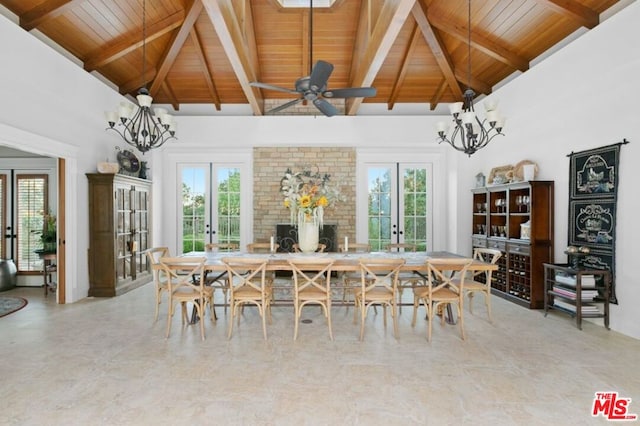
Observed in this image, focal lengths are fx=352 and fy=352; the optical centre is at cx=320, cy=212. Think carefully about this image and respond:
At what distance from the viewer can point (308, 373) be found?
9.32ft

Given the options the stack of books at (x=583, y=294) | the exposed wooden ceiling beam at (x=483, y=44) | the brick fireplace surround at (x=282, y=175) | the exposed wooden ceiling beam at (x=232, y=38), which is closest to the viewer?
the exposed wooden ceiling beam at (x=232, y=38)

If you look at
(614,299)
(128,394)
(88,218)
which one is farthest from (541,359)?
(88,218)

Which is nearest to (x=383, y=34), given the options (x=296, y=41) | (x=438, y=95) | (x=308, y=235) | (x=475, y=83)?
(x=296, y=41)

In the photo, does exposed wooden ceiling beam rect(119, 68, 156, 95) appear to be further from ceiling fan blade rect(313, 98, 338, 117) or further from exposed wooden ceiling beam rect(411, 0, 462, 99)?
exposed wooden ceiling beam rect(411, 0, 462, 99)

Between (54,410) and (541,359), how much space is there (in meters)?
3.79

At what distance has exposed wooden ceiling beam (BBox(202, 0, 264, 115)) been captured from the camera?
12.4ft

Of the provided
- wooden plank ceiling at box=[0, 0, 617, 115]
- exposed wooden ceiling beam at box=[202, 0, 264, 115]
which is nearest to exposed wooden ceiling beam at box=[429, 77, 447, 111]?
wooden plank ceiling at box=[0, 0, 617, 115]

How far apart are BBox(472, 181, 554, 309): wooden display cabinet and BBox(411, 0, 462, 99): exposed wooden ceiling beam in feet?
6.50

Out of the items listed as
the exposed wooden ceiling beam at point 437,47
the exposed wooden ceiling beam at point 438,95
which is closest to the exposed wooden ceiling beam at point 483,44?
the exposed wooden ceiling beam at point 437,47

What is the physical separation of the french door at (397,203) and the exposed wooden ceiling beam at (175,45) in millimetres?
4020

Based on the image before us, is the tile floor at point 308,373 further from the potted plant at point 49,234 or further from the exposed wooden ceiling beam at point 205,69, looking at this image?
the exposed wooden ceiling beam at point 205,69

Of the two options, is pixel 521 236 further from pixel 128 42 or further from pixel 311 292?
pixel 128 42

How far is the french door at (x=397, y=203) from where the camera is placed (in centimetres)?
746

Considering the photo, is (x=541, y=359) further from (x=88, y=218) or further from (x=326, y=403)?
(x=88, y=218)
